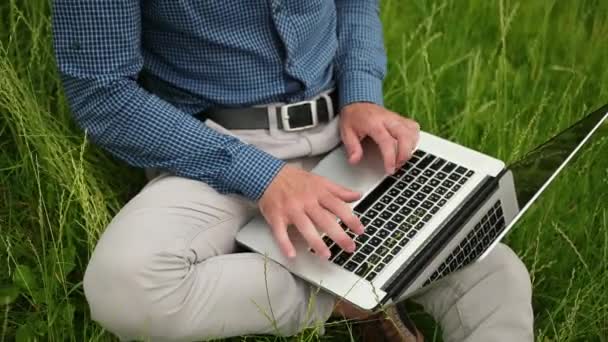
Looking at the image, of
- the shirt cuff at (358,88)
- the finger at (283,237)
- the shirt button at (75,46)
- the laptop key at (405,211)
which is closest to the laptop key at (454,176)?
the laptop key at (405,211)

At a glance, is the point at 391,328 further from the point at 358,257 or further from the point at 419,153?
the point at 419,153

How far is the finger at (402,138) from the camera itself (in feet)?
4.25

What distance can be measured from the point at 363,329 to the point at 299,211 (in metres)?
0.33

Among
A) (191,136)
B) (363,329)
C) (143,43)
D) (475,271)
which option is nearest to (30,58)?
(143,43)

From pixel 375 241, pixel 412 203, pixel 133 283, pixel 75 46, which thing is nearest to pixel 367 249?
pixel 375 241

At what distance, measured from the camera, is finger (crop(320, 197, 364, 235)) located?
1.14 metres

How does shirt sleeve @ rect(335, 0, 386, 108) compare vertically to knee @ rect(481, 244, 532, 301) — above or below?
above

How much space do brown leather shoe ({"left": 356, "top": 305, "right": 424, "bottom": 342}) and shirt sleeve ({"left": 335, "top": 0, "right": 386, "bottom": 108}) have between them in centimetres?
38

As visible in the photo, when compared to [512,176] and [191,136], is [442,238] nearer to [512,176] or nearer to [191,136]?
[512,176]

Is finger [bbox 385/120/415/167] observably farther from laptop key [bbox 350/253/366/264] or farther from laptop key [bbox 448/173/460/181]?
laptop key [bbox 350/253/366/264]

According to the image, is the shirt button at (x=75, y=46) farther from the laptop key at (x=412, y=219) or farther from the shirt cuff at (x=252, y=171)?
the laptop key at (x=412, y=219)

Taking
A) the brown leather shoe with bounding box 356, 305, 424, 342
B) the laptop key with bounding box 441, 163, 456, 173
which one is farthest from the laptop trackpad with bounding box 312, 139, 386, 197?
the brown leather shoe with bounding box 356, 305, 424, 342

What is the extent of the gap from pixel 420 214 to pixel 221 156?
0.32 m

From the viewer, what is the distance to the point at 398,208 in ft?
4.13
